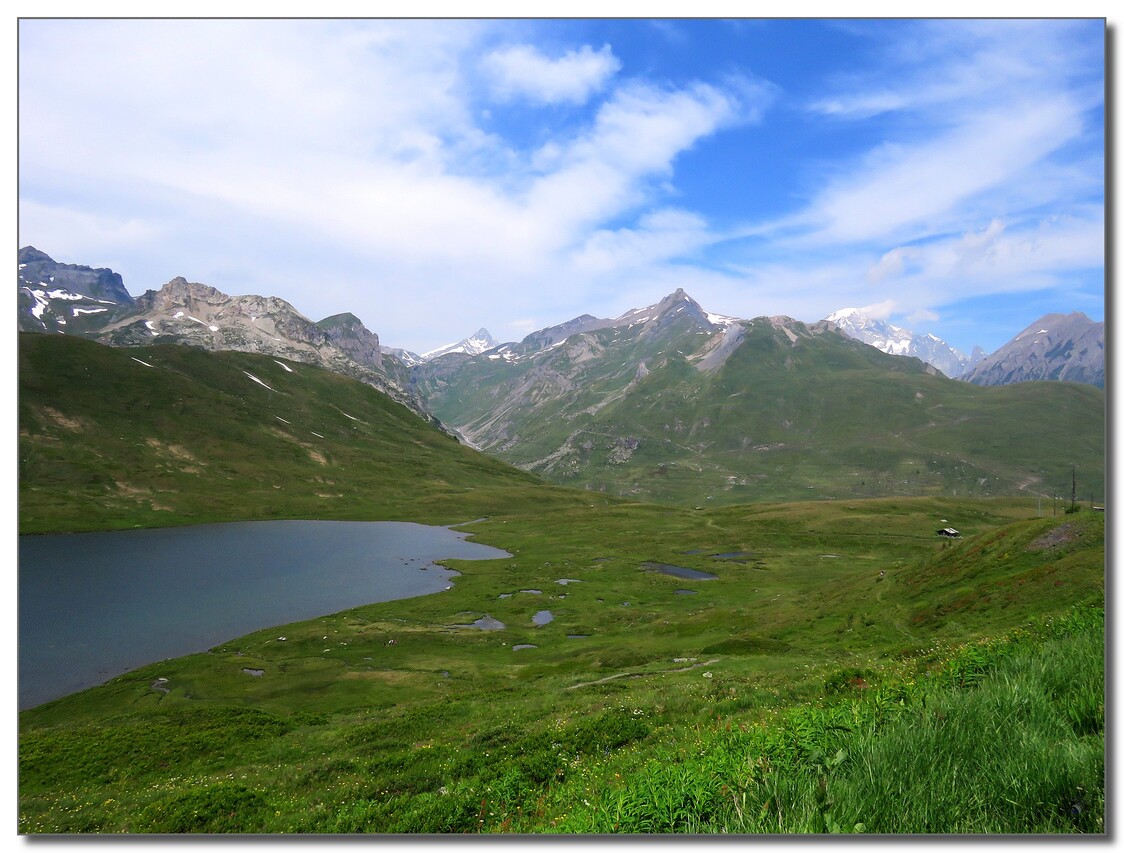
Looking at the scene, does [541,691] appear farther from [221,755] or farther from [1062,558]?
[1062,558]

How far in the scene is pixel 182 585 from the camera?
94938 mm

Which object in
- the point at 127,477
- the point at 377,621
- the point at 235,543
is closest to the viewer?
the point at 377,621

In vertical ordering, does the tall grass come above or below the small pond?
above

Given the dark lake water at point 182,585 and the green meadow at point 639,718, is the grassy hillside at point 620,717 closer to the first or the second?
the green meadow at point 639,718

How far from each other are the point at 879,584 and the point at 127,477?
235475mm

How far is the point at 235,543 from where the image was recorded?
138000 mm

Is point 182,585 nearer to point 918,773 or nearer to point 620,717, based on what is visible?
point 620,717

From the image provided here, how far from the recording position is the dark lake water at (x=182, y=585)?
6312 centimetres

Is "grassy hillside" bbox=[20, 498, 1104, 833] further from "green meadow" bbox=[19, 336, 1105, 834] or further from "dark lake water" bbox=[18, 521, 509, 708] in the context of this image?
"dark lake water" bbox=[18, 521, 509, 708]

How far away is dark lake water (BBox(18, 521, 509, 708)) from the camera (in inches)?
2485

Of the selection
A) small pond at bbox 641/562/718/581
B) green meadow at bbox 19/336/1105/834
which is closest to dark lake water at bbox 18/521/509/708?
green meadow at bbox 19/336/1105/834

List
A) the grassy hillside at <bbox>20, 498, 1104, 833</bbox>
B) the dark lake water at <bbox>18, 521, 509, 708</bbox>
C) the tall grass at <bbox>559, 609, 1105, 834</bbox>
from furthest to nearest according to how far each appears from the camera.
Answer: the dark lake water at <bbox>18, 521, 509, 708</bbox>
the grassy hillside at <bbox>20, 498, 1104, 833</bbox>
the tall grass at <bbox>559, 609, 1105, 834</bbox>

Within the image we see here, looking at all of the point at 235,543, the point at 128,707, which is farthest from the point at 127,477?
the point at 128,707

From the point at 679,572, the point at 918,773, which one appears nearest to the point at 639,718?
the point at 918,773
